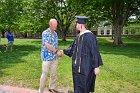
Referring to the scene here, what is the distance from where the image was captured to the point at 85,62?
734 centimetres

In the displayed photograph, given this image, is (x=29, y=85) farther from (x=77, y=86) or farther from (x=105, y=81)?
(x=77, y=86)

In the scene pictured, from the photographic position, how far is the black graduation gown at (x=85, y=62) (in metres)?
7.33

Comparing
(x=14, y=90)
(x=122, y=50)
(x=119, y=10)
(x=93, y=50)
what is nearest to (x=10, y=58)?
(x=14, y=90)

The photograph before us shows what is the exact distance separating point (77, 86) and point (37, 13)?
38.5 meters

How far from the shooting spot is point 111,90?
1012cm

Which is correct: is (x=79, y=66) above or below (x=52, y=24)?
below

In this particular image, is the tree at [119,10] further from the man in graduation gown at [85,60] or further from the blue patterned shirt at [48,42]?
the man in graduation gown at [85,60]

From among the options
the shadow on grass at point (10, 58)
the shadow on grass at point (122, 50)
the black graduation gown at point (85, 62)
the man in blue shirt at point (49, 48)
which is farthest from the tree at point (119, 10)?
the black graduation gown at point (85, 62)

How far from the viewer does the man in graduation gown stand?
24.0 feet

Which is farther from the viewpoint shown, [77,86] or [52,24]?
[52,24]

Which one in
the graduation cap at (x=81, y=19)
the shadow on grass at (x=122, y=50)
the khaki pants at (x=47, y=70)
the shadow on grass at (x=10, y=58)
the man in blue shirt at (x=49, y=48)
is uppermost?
the graduation cap at (x=81, y=19)

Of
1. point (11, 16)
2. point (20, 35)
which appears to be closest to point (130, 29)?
point (20, 35)

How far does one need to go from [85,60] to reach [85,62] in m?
0.04

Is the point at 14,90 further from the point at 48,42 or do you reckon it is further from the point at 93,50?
the point at 93,50
